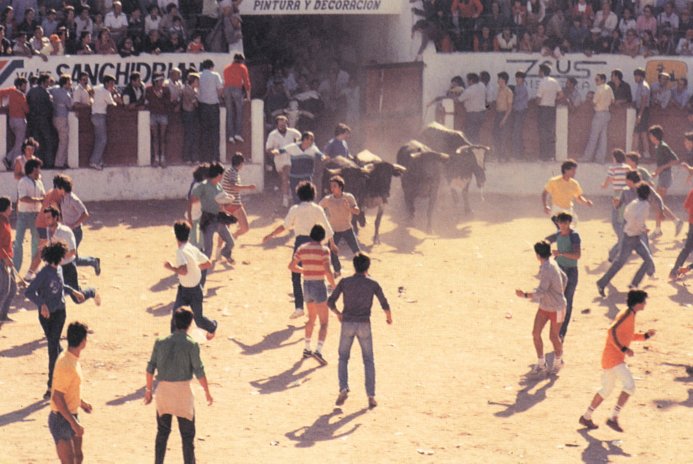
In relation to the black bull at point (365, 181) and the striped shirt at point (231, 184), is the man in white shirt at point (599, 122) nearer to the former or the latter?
the black bull at point (365, 181)

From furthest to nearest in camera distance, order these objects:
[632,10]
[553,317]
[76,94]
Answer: [632,10] < [76,94] < [553,317]

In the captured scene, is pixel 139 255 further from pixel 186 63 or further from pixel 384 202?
pixel 186 63

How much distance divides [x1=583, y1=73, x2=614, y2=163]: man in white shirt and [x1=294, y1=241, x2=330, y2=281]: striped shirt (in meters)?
14.2

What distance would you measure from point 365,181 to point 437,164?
2.13 m

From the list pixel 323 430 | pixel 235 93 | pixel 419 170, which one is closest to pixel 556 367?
pixel 323 430

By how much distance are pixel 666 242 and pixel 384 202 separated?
15.0ft

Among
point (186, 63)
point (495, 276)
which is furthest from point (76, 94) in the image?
point (495, 276)

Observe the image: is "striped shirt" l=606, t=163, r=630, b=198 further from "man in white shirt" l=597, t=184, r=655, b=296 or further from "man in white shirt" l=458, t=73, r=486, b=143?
"man in white shirt" l=458, t=73, r=486, b=143

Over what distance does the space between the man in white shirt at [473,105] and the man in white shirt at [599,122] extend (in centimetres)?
223

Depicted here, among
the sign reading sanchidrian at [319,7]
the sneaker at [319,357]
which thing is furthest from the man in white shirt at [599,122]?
the sneaker at [319,357]

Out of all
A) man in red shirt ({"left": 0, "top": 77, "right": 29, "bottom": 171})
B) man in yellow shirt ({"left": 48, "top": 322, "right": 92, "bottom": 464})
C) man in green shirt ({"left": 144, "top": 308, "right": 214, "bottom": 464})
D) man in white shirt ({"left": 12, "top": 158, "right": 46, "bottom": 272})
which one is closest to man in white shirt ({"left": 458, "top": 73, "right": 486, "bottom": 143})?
man in red shirt ({"left": 0, "top": 77, "right": 29, "bottom": 171})

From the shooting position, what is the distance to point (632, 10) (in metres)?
31.2

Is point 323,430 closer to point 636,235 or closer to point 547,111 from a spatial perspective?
point 636,235

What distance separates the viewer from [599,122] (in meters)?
28.6
